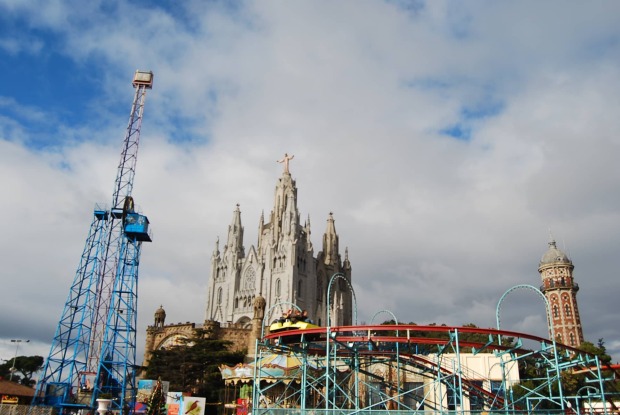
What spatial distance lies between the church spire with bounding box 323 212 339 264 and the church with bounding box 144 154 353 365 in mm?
228

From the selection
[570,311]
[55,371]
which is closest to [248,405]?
[55,371]

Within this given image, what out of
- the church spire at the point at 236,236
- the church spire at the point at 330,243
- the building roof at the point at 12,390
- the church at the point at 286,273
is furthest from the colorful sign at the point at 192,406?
the church spire at the point at 330,243

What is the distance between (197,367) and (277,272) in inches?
1776

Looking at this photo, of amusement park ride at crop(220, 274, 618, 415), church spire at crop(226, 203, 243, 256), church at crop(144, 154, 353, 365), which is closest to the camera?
amusement park ride at crop(220, 274, 618, 415)

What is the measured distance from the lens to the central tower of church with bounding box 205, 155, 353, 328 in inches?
3743

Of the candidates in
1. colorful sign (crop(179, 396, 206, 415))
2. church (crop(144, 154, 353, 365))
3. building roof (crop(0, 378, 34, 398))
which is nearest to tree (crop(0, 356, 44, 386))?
church (crop(144, 154, 353, 365))

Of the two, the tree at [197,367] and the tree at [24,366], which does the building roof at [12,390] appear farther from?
the tree at [24,366]

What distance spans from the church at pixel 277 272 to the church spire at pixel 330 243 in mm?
228

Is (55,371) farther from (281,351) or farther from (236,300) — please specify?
(236,300)

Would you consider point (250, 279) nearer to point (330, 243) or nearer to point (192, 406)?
point (330, 243)

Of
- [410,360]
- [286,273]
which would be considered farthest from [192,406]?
[286,273]

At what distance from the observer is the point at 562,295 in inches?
3137

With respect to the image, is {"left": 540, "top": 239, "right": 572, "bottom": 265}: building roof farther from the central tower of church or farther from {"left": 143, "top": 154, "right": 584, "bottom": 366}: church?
the central tower of church

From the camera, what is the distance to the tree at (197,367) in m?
48.5
